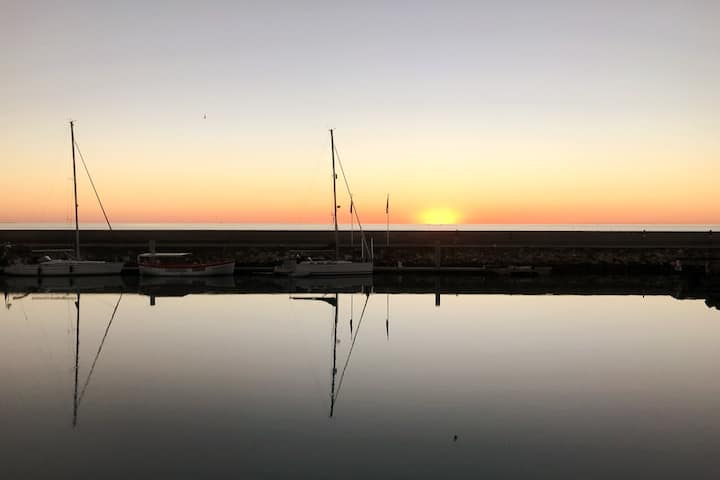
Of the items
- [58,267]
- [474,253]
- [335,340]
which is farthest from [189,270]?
[335,340]

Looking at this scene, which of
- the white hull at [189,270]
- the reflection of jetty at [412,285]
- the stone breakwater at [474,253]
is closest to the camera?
the reflection of jetty at [412,285]

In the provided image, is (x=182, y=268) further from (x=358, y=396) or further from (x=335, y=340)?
(x=358, y=396)

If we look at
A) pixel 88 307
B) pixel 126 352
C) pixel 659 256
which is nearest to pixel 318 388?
pixel 126 352

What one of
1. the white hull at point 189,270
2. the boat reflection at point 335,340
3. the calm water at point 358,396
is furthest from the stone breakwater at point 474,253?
the calm water at point 358,396

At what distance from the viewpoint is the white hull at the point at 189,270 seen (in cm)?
4828

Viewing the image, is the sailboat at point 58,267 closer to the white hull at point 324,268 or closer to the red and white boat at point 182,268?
the red and white boat at point 182,268

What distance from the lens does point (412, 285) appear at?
145ft

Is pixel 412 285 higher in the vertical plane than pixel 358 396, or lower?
lower

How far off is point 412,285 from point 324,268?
843cm

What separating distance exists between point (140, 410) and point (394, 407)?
6290 mm

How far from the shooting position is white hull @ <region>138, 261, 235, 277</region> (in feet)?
158

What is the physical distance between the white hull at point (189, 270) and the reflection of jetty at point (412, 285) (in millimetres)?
614

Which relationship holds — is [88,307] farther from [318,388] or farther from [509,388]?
[509,388]

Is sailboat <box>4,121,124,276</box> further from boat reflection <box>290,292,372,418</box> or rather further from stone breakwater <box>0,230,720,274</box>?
boat reflection <box>290,292,372,418</box>
